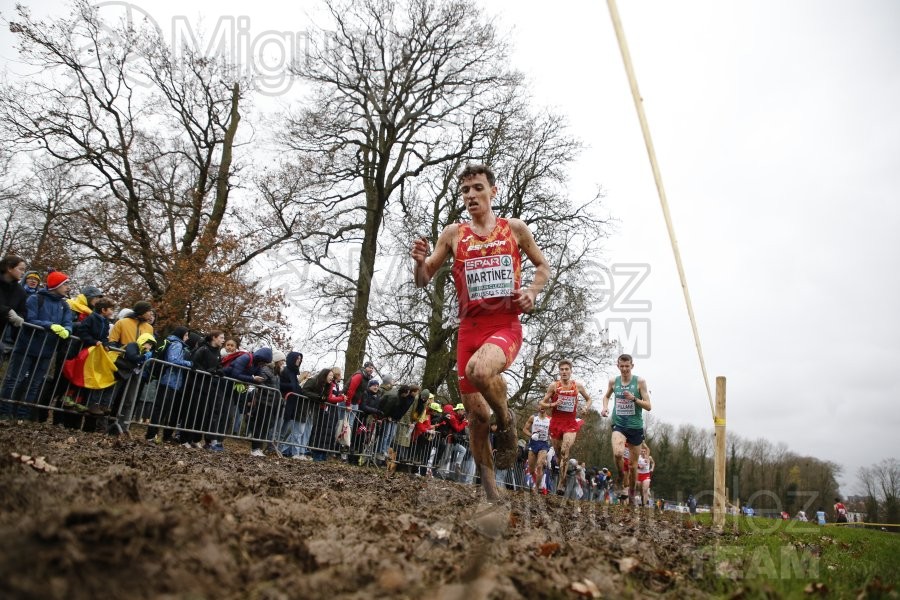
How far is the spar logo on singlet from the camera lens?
4.87m

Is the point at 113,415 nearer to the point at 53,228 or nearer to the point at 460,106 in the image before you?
the point at 53,228

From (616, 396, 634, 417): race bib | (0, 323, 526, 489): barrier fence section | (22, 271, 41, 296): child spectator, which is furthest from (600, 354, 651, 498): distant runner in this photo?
(22, 271, 41, 296): child spectator

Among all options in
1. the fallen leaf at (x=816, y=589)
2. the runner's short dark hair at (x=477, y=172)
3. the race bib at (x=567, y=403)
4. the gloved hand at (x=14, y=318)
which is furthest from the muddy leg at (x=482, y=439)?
the race bib at (x=567, y=403)

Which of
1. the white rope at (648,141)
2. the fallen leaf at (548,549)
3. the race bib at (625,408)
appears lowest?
the fallen leaf at (548,549)

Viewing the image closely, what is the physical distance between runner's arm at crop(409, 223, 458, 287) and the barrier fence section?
554 centimetres

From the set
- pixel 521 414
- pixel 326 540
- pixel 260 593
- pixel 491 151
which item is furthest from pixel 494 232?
pixel 521 414

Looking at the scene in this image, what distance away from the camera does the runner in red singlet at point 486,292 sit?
481 centimetres

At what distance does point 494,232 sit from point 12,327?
660 cm

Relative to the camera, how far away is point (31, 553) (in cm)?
152

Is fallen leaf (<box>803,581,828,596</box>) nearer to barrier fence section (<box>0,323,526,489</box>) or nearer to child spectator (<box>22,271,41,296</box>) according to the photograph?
barrier fence section (<box>0,323,526,489</box>)

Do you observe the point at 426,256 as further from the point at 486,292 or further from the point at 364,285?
the point at 364,285

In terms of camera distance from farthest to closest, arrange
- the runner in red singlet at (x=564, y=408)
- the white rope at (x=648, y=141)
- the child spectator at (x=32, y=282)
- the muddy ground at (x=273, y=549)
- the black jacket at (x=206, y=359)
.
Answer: the runner in red singlet at (x=564, y=408)
the black jacket at (x=206, y=359)
the child spectator at (x=32, y=282)
the white rope at (x=648, y=141)
the muddy ground at (x=273, y=549)

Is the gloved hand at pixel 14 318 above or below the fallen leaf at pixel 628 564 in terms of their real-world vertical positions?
above

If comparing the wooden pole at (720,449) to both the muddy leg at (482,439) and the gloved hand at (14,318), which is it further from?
the gloved hand at (14,318)
